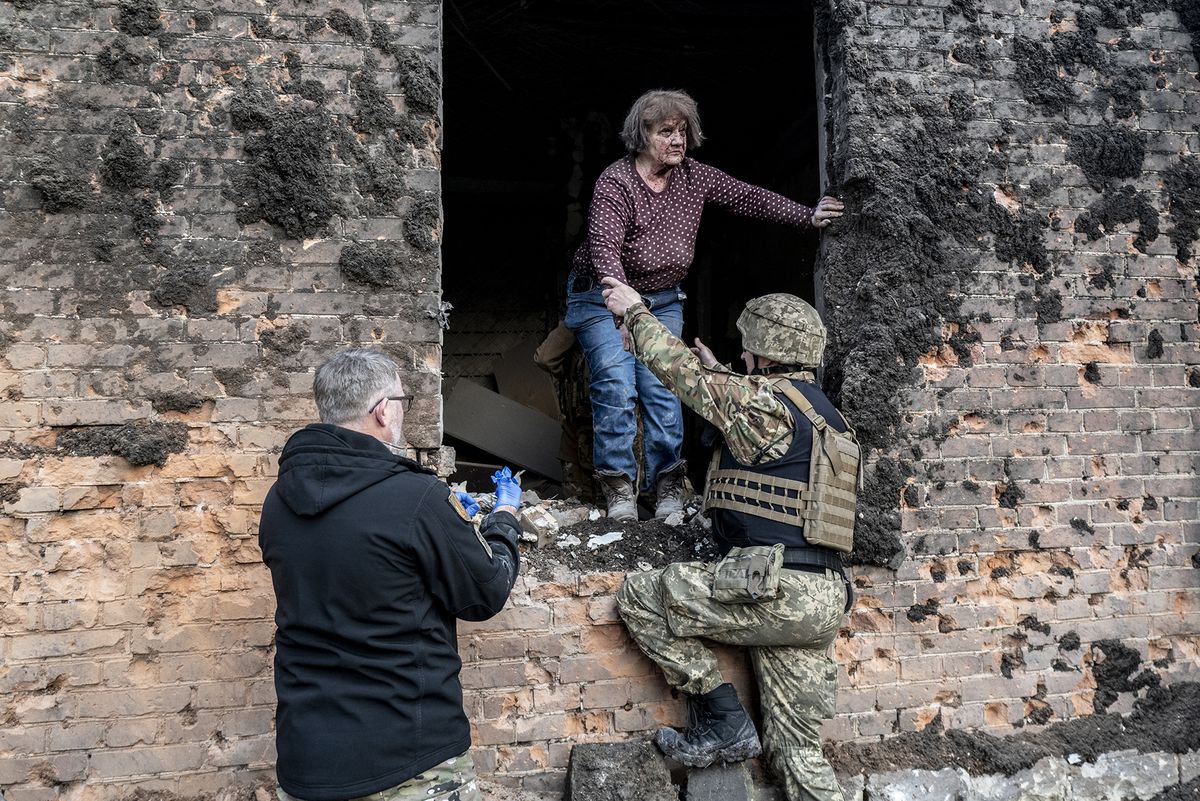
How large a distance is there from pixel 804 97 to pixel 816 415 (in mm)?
3332

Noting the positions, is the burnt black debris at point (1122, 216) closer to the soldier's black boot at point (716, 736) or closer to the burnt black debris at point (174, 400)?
the soldier's black boot at point (716, 736)

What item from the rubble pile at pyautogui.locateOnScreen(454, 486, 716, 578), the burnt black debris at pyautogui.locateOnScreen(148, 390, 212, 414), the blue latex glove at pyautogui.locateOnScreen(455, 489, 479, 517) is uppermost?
the burnt black debris at pyautogui.locateOnScreen(148, 390, 212, 414)

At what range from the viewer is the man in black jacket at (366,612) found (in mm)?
2088

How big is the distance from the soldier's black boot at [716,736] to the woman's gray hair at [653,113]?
7.41ft

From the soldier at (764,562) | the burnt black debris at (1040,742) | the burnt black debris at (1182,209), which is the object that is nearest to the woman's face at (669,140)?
the soldier at (764,562)

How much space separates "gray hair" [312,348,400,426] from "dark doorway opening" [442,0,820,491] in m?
2.85

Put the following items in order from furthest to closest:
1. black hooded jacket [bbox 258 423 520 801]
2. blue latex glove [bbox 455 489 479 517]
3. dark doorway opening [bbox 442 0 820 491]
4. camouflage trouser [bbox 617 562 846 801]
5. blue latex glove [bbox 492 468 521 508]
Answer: dark doorway opening [bbox 442 0 820 491] < blue latex glove [bbox 455 489 479 517] < camouflage trouser [bbox 617 562 846 801] < blue latex glove [bbox 492 468 521 508] < black hooded jacket [bbox 258 423 520 801]

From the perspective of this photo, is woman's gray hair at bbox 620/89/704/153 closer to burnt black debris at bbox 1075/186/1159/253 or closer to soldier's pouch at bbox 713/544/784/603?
burnt black debris at bbox 1075/186/1159/253

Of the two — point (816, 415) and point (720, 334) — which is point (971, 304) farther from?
point (720, 334)

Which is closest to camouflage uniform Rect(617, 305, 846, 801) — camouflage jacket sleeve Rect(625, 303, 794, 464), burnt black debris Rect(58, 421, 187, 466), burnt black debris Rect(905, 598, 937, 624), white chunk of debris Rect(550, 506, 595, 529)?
camouflage jacket sleeve Rect(625, 303, 794, 464)

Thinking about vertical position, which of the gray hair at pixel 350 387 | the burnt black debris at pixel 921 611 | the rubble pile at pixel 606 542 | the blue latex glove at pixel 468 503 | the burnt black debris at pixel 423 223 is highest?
the burnt black debris at pixel 423 223

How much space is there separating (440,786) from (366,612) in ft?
1.62

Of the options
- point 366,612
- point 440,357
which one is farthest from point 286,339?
point 366,612

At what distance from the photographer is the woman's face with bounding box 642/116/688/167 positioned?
11.8 feet
